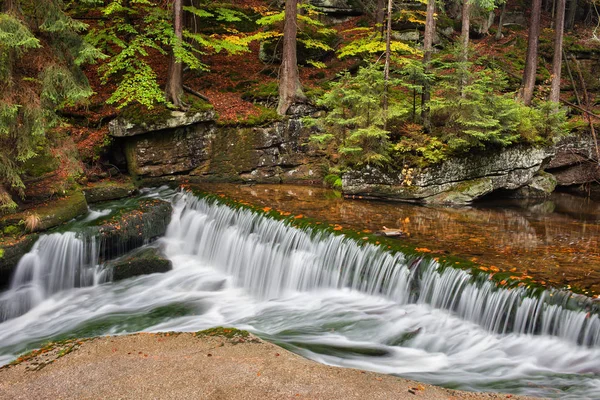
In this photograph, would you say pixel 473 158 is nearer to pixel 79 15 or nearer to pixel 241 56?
pixel 241 56

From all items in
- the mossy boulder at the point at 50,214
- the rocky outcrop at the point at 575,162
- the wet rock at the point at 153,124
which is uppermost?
the wet rock at the point at 153,124

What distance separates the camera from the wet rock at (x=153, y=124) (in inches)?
536

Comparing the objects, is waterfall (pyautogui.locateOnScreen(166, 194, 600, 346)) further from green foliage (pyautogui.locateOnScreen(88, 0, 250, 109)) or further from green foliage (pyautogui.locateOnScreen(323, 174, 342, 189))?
green foliage (pyautogui.locateOnScreen(323, 174, 342, 189))

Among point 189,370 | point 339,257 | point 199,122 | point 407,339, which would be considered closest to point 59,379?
point 189,370

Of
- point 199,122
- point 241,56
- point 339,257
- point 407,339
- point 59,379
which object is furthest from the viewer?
point 241,56

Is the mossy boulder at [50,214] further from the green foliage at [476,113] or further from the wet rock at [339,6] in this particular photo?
the wet rock at [339,6]

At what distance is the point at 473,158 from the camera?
491 inches

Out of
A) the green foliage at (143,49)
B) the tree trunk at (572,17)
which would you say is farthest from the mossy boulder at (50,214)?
the tree trunk at (572,17)

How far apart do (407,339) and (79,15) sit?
1819cm

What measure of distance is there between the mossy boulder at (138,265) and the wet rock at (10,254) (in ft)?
5.71

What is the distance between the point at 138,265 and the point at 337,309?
16.5 feet

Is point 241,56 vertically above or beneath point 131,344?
above

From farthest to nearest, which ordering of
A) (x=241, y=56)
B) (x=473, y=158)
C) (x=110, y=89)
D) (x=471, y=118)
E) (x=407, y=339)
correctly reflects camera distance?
1. (x=241, y=56)
2. (x=110, y=89)
3. (x=473, y=158)
4. (x=471, y=118)
5. (x=407, y=339)

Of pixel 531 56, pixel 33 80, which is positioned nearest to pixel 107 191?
pixel 33 80
